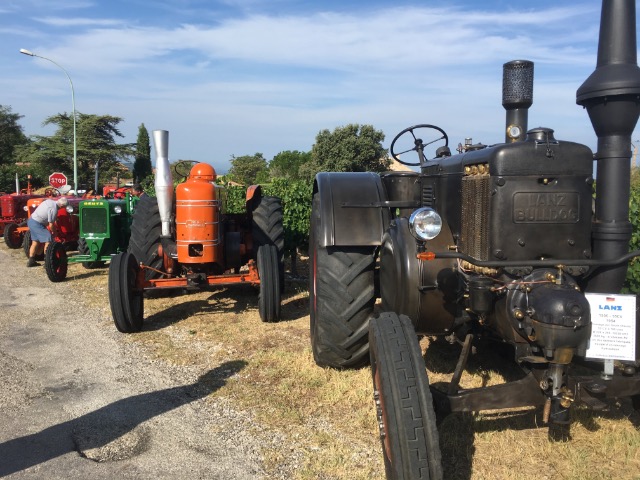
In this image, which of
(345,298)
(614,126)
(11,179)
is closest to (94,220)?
(345,298)

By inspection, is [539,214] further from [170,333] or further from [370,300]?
[170,333]

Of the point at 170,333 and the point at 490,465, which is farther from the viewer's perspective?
the point at 170,333

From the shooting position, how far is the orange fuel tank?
5.97 metres

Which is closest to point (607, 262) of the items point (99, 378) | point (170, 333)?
point (99, 378)

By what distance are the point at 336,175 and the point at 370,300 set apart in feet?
3.52

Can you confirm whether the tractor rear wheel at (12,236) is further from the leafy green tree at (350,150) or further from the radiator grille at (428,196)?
the leafy green tree at (350,150)

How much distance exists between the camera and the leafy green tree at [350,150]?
35844 millimetres

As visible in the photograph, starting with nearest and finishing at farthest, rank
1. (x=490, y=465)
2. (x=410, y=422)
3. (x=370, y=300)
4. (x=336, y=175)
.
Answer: (x=410, y=422) < (x=490, y=465) < (x=370, y=300) < (x=336, y=175)

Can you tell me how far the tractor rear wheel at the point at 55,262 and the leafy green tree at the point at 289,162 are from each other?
33543 mm

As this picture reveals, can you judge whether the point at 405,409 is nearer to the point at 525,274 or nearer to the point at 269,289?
the point at 525,274

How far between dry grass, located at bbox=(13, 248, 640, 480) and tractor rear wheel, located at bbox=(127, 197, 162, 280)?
115 centimetres

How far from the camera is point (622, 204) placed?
2.78 m

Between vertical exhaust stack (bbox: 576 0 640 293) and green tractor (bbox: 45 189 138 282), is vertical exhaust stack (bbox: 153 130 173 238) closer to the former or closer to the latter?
green tractor (bbox: 45 189 138 282)

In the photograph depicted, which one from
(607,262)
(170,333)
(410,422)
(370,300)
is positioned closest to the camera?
(410,422)
